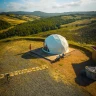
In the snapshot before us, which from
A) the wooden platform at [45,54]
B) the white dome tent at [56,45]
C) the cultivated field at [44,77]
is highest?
the white dome tent at [56,45]

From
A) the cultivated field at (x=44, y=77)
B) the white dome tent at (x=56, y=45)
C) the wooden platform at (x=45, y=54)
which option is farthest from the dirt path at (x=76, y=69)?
the white dome tent at (x=56, y=45)

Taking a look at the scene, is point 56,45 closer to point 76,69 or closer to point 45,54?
point 45,54

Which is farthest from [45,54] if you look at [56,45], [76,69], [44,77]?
[44,77]

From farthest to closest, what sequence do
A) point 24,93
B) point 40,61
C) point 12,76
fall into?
1. point 40,61
2. point 12,76
3. point 24,93

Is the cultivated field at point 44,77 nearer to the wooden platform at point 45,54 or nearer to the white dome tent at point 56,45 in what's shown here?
the wooden platform at point 45,54

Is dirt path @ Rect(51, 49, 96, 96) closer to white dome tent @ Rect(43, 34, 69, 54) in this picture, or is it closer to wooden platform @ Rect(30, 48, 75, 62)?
wooden platform @ Rect(30, 48, 75, 62)

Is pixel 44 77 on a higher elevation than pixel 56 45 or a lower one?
lower

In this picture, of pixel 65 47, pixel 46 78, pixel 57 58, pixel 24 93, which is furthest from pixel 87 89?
pixel 65 47

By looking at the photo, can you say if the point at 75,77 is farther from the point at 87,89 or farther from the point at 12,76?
the point at 12,76

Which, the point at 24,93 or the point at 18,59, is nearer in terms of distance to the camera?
the point at 24,93
